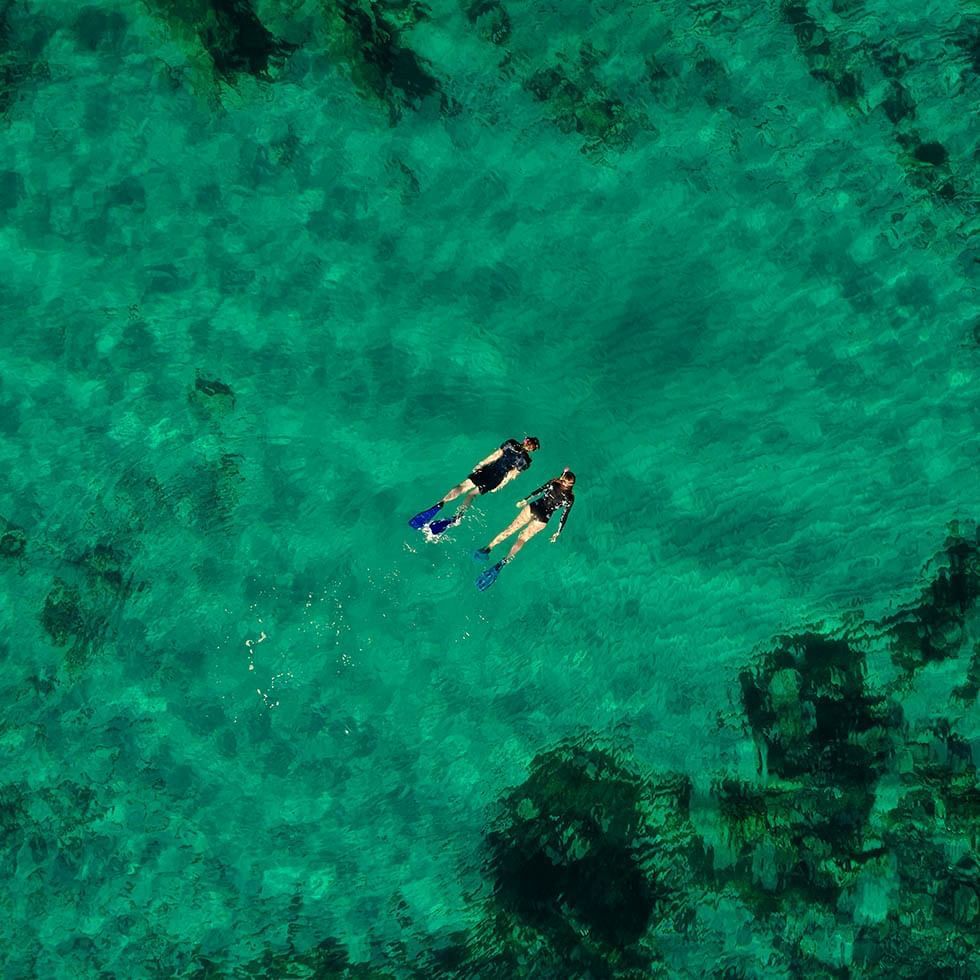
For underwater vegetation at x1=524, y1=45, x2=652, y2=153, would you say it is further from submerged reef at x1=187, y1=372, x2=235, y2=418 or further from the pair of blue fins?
submerged reef at x1=187, y1=372, x2=235, y2=418

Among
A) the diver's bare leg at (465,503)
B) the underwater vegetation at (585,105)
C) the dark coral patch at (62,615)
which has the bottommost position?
the dark coral patch at (62,615)

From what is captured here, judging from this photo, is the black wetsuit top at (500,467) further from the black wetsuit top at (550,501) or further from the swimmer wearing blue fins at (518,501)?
the black wetsuit top at (550,501)

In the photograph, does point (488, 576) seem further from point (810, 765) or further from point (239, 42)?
point (239, 42)

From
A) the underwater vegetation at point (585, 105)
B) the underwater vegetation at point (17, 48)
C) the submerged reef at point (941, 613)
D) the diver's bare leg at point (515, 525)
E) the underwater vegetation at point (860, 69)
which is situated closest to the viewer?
the diver's bare leg at point (515, 525)

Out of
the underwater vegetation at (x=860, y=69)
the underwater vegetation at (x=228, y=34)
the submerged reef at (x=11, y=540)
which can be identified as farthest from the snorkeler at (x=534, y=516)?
the underwater vegetation at (x=228, y=34)

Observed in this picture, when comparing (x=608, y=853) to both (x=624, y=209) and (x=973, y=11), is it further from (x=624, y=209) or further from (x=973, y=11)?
(x=973, y=11)

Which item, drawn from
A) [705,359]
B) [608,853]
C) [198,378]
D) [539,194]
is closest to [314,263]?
[198,378]

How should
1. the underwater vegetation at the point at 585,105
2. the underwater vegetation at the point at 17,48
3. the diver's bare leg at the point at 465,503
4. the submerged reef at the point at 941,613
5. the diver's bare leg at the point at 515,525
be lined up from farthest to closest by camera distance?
the underwater vegetation at the point at 585,105
the submerged reef at the point at 941,613
the diver's bare leg at the point at 465,503
the underwater vegetation at the point at 17,48
the diver's bare leg at the point at 515,525

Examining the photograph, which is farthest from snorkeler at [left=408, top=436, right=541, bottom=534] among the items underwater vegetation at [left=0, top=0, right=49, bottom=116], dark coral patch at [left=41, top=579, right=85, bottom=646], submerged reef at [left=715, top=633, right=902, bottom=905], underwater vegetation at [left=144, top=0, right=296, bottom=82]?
underwater vegetation at [left=0, top=0, right=49, bottom=116]
